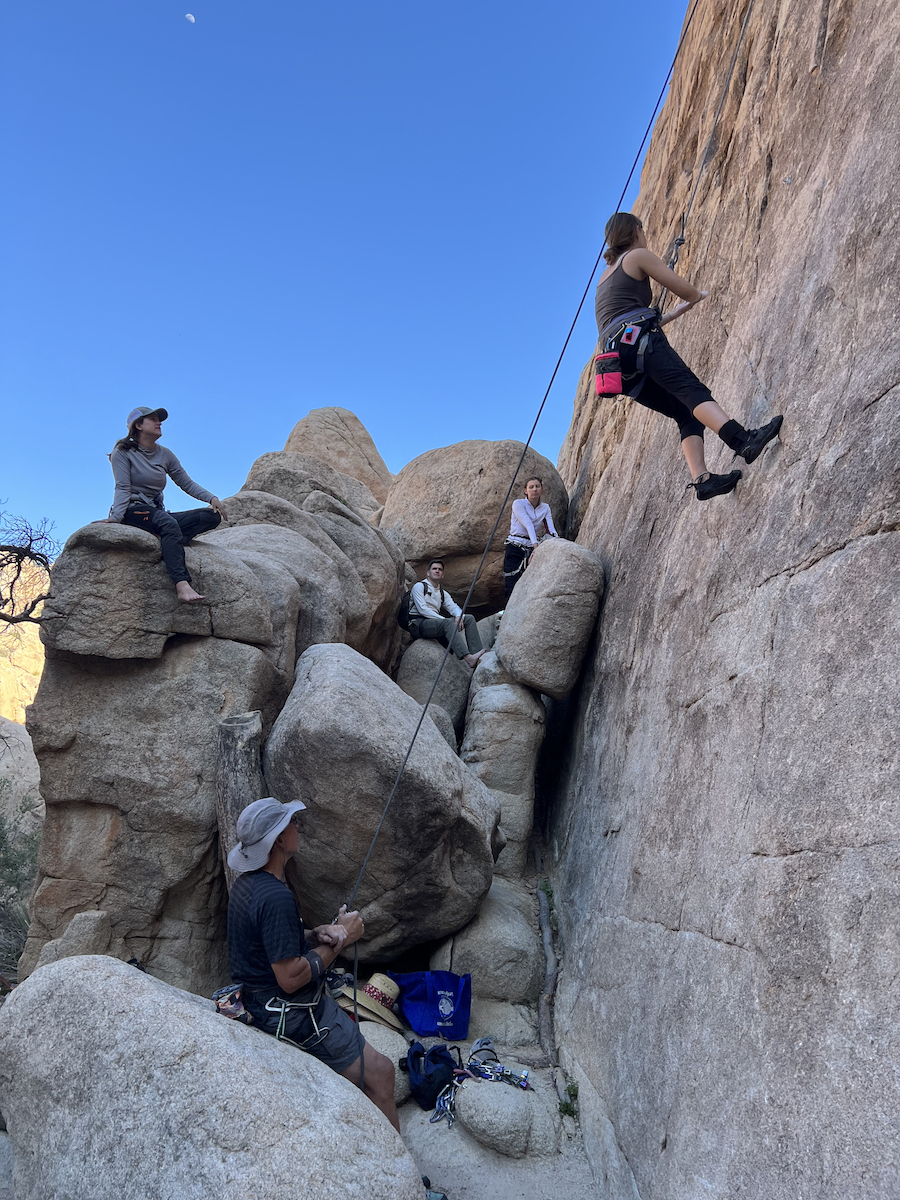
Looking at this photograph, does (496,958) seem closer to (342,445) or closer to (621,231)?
(621,231)

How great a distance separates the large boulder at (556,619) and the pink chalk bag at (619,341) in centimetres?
295

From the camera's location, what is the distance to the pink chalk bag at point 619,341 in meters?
4.96

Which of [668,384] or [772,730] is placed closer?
[772,730]

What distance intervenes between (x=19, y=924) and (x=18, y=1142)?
18.6ft

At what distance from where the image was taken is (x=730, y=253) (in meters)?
5.98

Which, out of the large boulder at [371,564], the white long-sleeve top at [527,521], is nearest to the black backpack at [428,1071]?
the large boulder at [371,564]

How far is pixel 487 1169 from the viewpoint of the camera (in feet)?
15.6

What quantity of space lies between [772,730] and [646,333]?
2732 millimetres

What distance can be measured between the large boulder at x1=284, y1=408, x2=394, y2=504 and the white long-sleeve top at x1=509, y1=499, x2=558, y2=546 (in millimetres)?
10194

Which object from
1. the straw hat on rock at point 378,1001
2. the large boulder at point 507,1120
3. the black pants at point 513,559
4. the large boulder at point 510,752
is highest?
the black pants at point 513,559

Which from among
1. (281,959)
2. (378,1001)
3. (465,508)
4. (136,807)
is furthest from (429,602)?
(281,959)

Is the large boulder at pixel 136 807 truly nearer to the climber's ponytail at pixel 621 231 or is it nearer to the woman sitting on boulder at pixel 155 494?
the woman sitting on boulder at pixel 155 494

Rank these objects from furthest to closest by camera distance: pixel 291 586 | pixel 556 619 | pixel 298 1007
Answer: pixel 556 619
pixel 291 586
pixel 298 1007

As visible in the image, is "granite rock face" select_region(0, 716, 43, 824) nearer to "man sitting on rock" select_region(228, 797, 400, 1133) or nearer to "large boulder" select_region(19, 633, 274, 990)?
"large boulder" select_region(19, 633, 274, 990)
